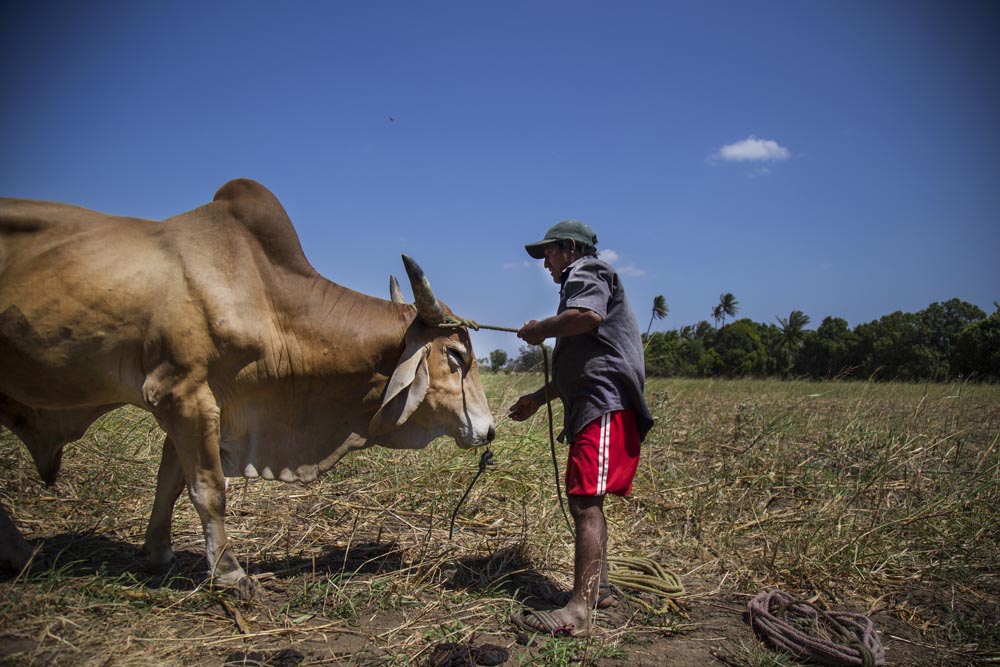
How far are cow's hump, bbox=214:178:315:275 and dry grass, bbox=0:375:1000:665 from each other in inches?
58.7

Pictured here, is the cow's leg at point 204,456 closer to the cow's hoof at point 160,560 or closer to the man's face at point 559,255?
the cow's hoof at point 160,560

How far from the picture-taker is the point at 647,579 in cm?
331

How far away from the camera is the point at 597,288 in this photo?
296cm

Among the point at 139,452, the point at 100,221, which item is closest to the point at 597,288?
the point at 100,221

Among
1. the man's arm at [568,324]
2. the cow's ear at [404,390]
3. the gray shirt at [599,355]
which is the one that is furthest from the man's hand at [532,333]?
the cow's ear at [404,390]

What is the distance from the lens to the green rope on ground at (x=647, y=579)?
124 inches

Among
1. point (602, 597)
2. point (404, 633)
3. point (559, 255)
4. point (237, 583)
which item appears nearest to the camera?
point (404, 633)

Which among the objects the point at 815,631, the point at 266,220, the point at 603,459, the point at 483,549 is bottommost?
the point at 815,631

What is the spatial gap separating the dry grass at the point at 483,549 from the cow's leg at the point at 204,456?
0.14m

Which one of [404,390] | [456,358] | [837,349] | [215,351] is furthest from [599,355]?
[837,349]

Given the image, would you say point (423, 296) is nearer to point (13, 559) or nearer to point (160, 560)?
point (160, 560)

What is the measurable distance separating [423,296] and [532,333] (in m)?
0.62

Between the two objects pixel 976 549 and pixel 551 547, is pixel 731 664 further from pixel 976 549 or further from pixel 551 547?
pixel 976 549

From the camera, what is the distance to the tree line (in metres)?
11.8
